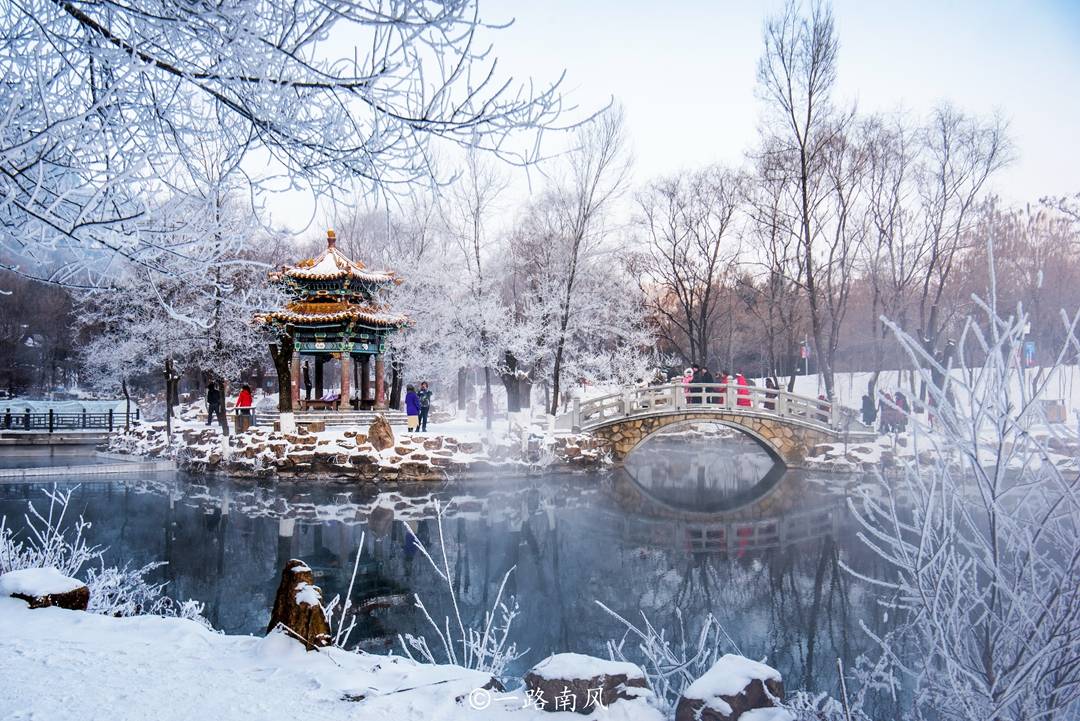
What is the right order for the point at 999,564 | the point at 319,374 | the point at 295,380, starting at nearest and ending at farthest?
the point at 999,564 < the point at 295,380 < the point at 319,374

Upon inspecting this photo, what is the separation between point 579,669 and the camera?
10.1 ft

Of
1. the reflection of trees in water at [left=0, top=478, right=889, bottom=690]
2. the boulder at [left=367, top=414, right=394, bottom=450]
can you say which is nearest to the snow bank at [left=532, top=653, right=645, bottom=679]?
the reflection of trees in water at [left=0, top=478, right=889, bottom=690]

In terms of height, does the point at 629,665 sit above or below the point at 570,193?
below

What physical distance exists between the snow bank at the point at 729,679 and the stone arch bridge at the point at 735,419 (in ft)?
47.9

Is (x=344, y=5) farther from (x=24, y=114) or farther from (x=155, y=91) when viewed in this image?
(x=24, y=114)

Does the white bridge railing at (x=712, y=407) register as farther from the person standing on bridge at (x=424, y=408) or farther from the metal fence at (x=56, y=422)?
the metal fence at (x=56, y=422)

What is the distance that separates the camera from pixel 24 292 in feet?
97.8

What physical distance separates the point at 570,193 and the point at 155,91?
1848 centimetres

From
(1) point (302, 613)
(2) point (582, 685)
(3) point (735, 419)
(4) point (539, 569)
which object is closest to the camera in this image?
(2) point (582, 685)

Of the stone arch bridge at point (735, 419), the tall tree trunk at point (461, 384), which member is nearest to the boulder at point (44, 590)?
the stone arch bridge at point (735, 419)

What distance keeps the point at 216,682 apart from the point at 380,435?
43.5 feet

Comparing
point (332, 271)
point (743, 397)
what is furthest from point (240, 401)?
point (743, 397)

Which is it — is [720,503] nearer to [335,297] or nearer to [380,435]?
[380,435]

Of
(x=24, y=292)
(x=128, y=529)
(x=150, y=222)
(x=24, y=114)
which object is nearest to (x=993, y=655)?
(x=150, y=222)
